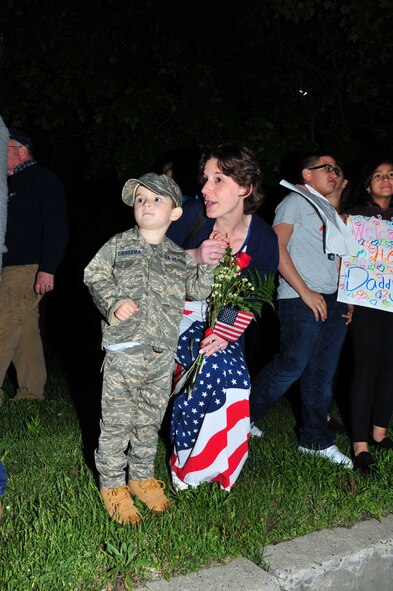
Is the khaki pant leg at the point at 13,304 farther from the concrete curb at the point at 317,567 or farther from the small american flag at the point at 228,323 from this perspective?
the concrete curb at the point at 317,567

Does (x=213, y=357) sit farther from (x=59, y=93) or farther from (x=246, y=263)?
(x=59, y=93)

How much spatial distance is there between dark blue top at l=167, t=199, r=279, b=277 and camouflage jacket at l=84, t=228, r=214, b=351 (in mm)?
456

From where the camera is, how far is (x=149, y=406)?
3.61 m

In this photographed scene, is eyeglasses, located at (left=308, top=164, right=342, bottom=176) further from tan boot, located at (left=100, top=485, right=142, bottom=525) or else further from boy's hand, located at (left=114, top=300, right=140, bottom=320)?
tan boot, located at (left=100, top=485, right=142, bottom=525)

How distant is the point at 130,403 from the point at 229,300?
0.76 metres

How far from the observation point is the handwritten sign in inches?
188

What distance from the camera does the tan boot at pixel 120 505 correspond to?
3432 millimetres

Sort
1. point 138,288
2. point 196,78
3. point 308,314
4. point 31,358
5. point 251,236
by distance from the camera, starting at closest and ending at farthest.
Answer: point 138,288 < point 251,236 < point 308,314 < point 31,358 < point 196,78

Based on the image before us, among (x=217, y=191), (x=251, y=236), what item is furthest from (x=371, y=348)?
(x=217, y=191)

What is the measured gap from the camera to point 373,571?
3516 millimetres

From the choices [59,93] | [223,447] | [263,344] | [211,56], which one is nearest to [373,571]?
[223,447]

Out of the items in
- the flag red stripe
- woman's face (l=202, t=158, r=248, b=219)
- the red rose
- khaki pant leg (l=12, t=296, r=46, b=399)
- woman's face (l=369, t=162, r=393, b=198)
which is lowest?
khaki pant leg (l=12, t=296, r=46, b=399)

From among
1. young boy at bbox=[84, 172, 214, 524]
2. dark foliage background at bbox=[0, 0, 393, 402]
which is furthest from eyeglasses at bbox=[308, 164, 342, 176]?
dark foliage background at bbox=[0, 0, 393, 402]

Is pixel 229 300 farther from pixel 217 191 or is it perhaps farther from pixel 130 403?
pixel 130 403
